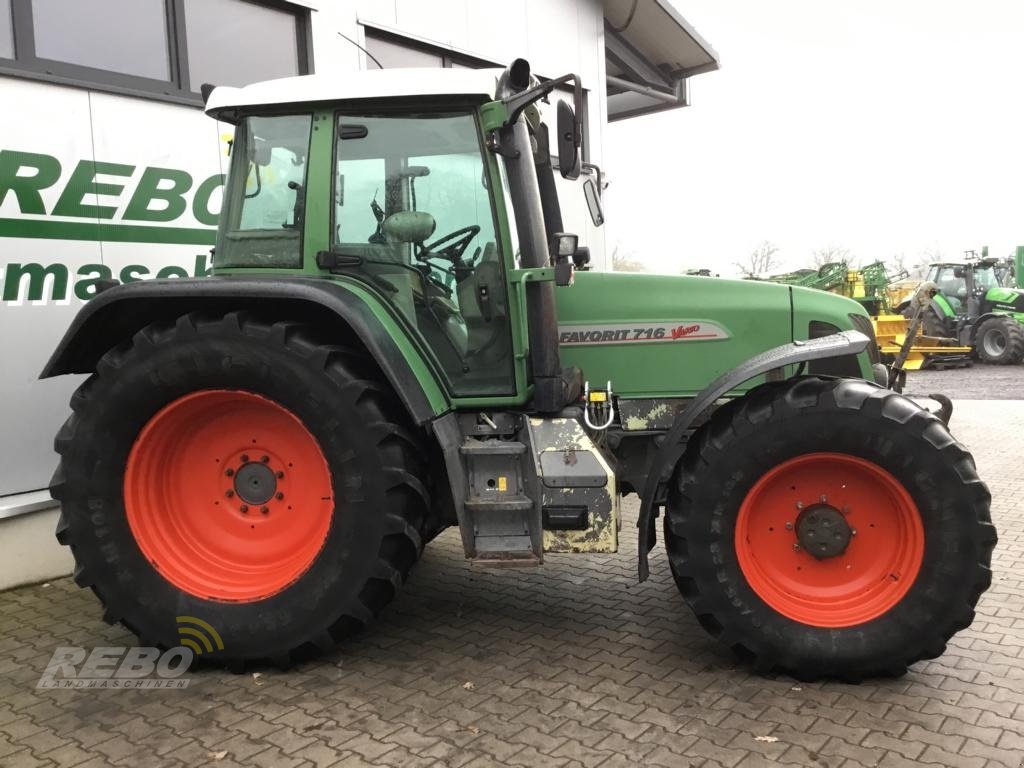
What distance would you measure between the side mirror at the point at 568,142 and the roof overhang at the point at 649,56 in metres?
7.30

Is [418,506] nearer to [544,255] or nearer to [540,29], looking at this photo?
[544,255]

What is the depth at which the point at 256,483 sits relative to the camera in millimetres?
3686

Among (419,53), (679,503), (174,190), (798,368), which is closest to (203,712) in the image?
(679,503)

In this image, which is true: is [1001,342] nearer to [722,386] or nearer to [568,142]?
[722,386]

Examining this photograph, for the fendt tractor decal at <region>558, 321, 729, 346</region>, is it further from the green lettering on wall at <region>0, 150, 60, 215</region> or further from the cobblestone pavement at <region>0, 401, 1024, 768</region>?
the green lettering on wall at <region>0, 150, 60, 215</region>

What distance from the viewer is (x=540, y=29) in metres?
8.73

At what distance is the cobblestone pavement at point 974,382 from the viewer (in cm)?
1355

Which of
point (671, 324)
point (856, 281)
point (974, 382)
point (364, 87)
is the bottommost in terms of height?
point (974, 382)

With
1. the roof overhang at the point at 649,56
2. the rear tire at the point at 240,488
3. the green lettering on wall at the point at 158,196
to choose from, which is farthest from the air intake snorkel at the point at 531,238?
the roof overhang at the point at 649,56

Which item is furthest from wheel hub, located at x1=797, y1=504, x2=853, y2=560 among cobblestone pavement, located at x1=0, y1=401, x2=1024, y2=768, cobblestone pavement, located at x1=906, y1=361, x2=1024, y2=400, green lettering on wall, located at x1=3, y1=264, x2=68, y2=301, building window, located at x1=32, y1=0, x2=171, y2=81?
cobblestone pavement, located at x1=906, y1=361, x2=1024, y2=400

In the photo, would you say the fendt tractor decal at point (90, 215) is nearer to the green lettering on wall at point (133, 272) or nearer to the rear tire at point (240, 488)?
the green lettering on wall at point (133, 272)

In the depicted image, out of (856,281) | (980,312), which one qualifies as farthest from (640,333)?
(980,312)

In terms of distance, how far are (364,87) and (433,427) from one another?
149 cm

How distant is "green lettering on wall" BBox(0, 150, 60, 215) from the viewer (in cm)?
451
